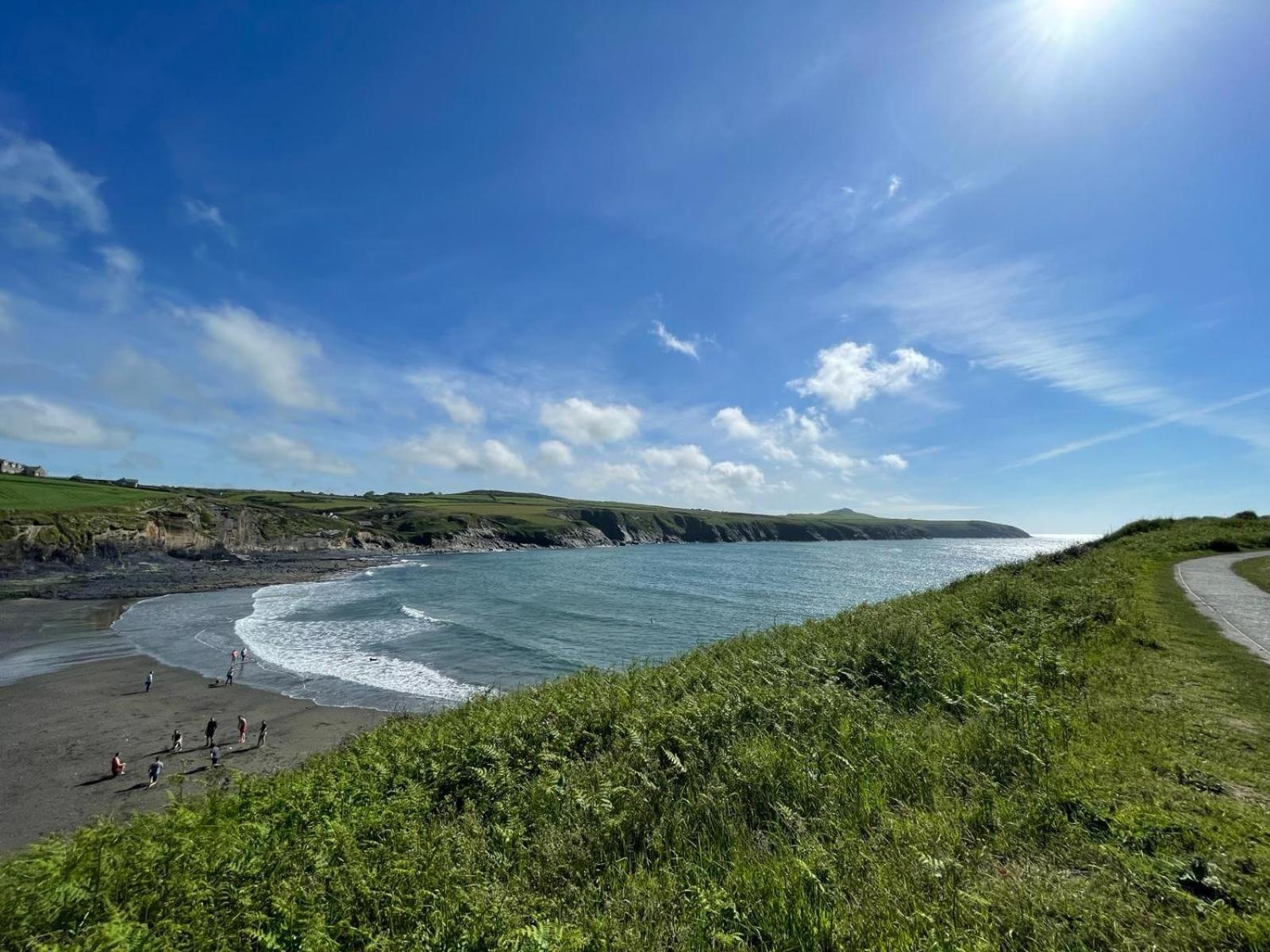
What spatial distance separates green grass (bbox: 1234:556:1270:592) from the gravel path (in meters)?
0.27

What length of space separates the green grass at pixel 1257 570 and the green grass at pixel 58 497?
12950 cm

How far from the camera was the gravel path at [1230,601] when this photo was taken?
12.0 metres

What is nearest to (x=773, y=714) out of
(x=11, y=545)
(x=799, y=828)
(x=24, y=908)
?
(x=799, y=828)

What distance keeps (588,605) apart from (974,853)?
188 feet

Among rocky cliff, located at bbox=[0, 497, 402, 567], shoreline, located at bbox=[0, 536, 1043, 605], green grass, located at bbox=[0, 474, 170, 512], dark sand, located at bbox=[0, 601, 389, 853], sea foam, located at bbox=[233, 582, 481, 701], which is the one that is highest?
green grass, located at bbox=[0, 474, 170, 512]

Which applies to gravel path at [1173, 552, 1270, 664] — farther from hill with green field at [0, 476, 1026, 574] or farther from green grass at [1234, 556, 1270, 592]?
hill with green field at [0, 476, 1026, 574]

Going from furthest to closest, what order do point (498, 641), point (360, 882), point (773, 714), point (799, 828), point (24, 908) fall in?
point (498, 641) < point (773, 714) < point (799, 828) < point (360, 882) < point (24, 908)

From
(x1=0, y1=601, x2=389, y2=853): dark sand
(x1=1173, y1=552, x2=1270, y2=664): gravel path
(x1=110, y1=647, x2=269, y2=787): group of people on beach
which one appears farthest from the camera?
(x1=110, y1=647, x2=269, y2=787): group of people on beach

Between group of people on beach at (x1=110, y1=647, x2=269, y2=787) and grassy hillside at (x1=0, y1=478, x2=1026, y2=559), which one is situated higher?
grassy hillside at (x1=0, y1=478, x2=1026, y2=559)

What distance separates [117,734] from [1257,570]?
53.6 metres

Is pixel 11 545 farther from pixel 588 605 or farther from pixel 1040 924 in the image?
pixel 1040 924

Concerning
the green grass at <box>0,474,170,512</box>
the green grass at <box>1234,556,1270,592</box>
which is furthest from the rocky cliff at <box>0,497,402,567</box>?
the green grass at <box>1234,556,1270,592</box>

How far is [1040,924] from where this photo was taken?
4.05m

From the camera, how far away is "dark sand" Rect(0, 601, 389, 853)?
2041 cm
